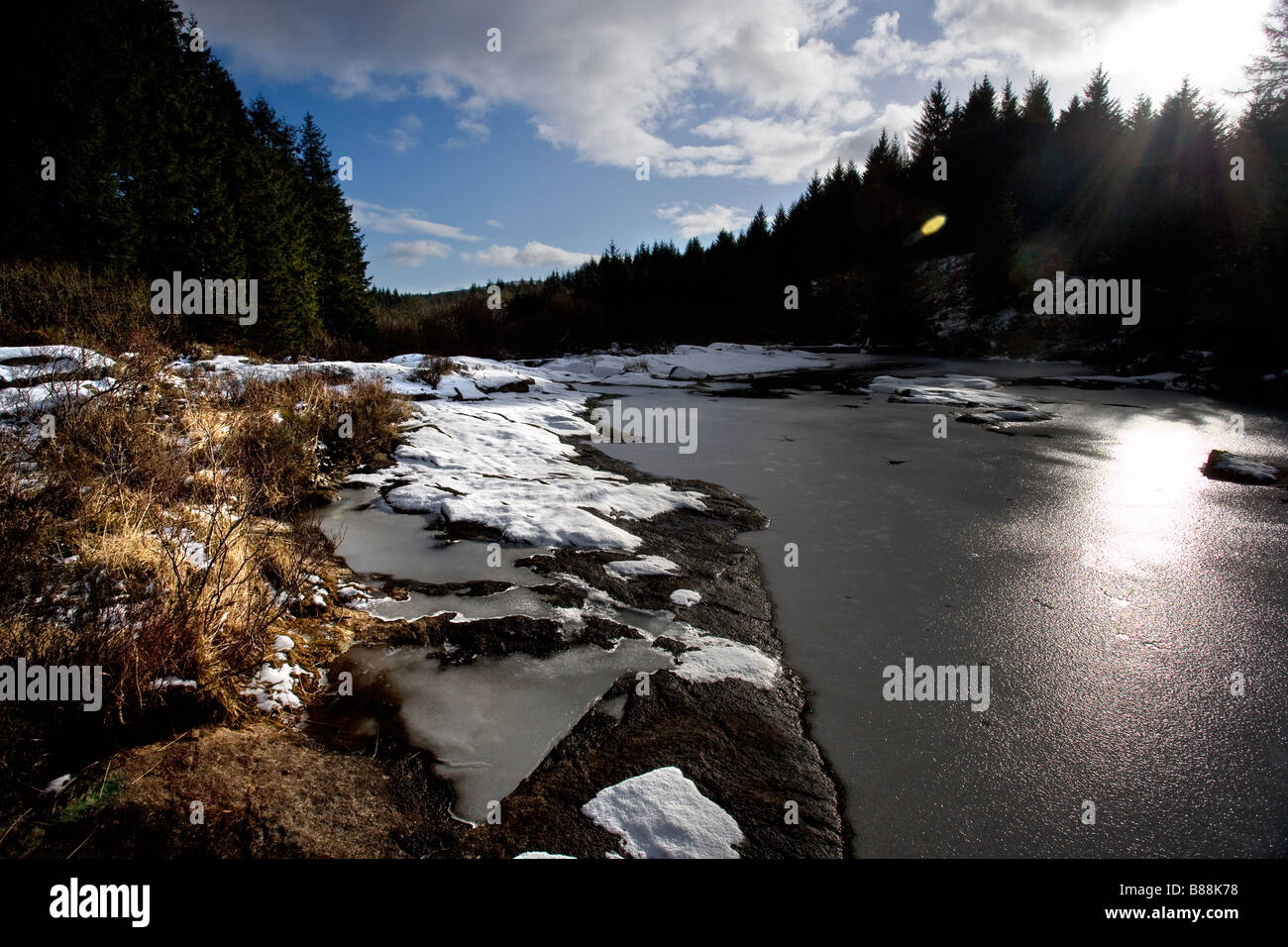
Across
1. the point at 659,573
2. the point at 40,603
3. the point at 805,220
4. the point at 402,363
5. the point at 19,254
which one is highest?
the point at 805,220

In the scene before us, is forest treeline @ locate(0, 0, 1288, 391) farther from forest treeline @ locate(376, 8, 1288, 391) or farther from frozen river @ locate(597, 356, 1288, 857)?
frozen river @ locate(597, 356, 1288, 857)

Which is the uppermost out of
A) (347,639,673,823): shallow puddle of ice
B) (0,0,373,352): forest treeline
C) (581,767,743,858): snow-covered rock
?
(0,0,373,352): forest treeline

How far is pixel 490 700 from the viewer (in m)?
3.08

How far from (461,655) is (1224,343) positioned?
23477mm

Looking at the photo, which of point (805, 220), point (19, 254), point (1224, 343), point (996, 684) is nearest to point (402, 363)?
point (19, 254)

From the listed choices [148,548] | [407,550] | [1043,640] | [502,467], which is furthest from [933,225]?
[148,548]

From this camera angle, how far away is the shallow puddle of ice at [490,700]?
2568mm

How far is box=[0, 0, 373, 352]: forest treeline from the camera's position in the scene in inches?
516

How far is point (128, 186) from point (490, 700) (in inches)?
788

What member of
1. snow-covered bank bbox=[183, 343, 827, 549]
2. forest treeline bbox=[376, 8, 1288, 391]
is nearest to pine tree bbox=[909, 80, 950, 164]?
forest treeline bbox=[376, 8, 1288, 391]

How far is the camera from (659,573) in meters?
4.68

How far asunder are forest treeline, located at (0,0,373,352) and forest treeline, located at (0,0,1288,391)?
0.06m

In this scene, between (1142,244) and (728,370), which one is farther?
(728,370)
